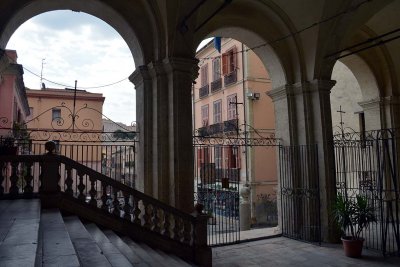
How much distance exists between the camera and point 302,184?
29.3 feet

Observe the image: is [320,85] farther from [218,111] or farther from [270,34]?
[218,111]

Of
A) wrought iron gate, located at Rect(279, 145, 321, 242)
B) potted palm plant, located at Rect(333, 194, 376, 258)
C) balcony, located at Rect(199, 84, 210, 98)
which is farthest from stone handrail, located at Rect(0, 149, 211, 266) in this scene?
balcony, located at Rect(199, 84, 210, 98)

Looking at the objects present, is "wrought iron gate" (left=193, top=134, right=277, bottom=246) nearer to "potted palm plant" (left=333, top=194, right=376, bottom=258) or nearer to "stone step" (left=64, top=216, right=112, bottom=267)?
"potted palm plant" (left=333, top=194, right=376, bottom=258)

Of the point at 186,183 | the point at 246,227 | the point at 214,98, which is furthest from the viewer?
the point at 214,98

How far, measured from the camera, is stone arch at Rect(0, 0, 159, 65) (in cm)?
719

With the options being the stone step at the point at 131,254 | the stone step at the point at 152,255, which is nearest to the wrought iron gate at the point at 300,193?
the stone step at the point at 152,255

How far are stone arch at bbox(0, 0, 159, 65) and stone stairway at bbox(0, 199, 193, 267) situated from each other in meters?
3.81

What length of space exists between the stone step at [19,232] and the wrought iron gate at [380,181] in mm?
5836

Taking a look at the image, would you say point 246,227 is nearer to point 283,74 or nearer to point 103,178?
point 283,74

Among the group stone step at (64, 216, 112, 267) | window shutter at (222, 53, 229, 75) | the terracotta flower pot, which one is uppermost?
window shutter at (222, 53, 229, 75)

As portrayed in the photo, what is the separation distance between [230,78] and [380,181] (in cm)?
1500

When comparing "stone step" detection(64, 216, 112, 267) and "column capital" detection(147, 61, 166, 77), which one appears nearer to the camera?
"stone step" detection(64, 216, 112, 267)

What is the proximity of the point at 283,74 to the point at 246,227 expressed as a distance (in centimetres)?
654

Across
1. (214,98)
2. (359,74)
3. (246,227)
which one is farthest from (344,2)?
(214,98)
